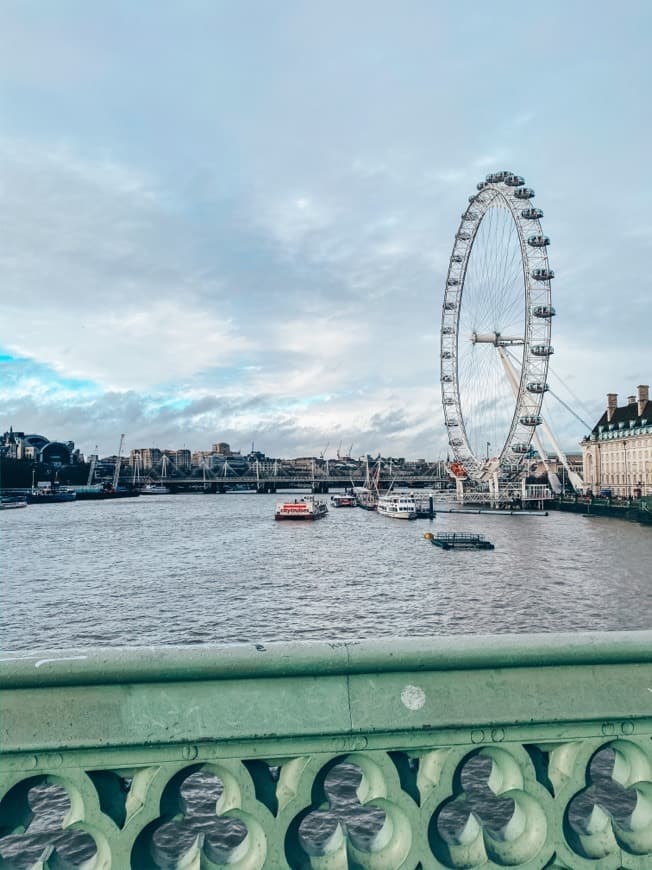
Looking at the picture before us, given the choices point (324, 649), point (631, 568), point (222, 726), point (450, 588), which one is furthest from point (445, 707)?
point (631, 568)

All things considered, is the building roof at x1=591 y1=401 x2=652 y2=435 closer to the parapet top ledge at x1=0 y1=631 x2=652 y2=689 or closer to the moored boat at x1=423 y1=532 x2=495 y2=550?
the moored boat at x1=423 y1=532 x2=495 y2=550

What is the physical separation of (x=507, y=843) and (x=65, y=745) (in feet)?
4.05

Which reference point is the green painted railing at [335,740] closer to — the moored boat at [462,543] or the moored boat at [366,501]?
the moored boat at [462,543]

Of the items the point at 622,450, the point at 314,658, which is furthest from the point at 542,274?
the point at 314,658

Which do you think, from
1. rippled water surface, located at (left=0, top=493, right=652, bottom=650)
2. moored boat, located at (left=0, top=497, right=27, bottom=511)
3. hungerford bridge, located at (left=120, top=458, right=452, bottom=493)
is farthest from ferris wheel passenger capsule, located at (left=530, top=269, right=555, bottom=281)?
hungerford bridge, located at (left=120, top=458, right=452, bottom=493)

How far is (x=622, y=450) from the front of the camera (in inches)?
3856

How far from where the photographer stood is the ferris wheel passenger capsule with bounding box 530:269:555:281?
203 feet

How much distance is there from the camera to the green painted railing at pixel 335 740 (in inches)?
75.8

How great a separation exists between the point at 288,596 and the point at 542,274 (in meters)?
46.1

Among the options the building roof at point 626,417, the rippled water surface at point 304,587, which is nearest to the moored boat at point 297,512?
the rippled water surface at point 304,587

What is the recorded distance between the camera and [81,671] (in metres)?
1.91

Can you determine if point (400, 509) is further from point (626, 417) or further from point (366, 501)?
point (626, 417)

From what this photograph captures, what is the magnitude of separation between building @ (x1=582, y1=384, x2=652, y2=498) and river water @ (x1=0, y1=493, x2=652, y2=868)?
47.8 meters

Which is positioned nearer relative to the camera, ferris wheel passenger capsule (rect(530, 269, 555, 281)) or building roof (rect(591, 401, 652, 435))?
ferris wheel passenger capsule (rect(530, 269, 555, 281))
